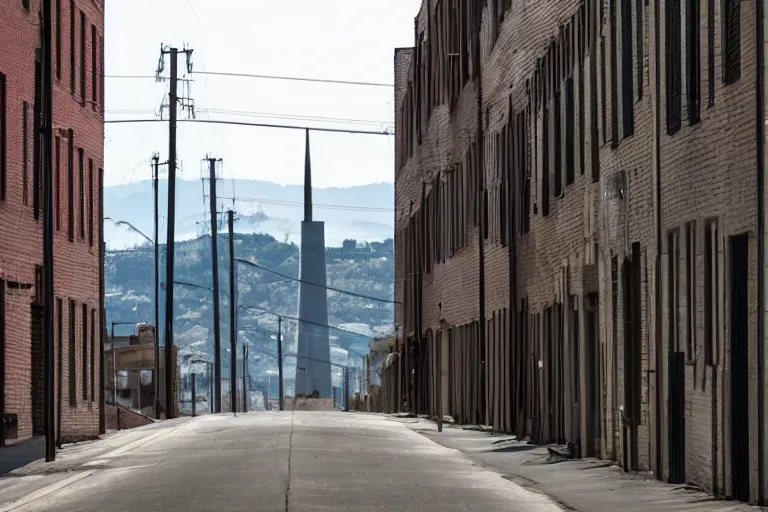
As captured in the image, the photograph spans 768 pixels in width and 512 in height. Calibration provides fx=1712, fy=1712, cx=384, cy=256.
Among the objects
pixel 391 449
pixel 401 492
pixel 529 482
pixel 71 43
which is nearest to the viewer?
pixel 401 492

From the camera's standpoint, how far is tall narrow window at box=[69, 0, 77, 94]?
36656mm

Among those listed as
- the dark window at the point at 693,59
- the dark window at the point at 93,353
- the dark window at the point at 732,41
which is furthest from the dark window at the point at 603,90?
the dark window at the point at 93,353

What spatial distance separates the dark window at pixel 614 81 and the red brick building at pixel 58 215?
11.7 m

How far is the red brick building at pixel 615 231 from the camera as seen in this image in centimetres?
1623

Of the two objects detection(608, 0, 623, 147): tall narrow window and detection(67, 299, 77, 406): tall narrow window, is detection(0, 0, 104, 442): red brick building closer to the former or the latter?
detection(67, 299, 77, 406): tall narrow window

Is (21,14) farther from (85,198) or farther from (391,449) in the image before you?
(391,449)

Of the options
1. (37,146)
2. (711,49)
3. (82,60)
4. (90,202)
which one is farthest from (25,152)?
(711,49)

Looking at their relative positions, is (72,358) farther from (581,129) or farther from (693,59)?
(693,59)

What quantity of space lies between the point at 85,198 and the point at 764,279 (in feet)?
83.4

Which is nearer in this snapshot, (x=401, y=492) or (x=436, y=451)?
(x=401, y=492)

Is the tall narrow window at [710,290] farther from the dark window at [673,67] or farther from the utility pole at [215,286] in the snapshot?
the utility pole at [215,286]

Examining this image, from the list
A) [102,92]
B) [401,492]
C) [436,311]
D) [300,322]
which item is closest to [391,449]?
[401,492]

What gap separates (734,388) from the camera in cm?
1625

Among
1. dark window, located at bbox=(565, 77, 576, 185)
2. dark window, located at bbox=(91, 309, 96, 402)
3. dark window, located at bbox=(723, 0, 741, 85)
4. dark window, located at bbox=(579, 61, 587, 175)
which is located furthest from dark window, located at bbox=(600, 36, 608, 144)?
dark window, located at bbox=(91, 309, 96, 402)
